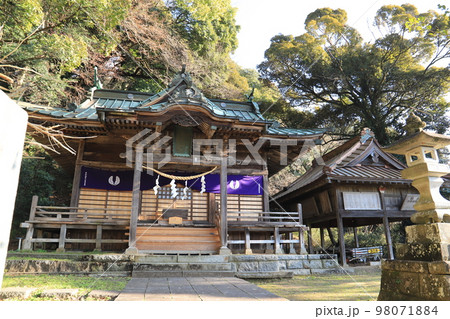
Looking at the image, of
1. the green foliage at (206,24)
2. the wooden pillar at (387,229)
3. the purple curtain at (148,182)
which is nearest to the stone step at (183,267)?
the purple curtain at (148,182)

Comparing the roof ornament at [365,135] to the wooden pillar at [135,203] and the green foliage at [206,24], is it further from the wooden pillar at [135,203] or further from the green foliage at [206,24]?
the green foliage at [206,24]

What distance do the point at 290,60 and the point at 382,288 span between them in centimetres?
2049

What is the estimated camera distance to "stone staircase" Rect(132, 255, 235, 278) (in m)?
6.78

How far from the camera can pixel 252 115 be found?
12750mm

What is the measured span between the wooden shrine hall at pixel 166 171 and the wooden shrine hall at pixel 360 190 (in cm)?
188

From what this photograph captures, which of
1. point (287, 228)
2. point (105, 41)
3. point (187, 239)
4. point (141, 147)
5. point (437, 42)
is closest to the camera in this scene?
point (141, 147)

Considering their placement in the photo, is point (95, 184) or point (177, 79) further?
point (95, 184)

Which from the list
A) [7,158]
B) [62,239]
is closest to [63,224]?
[62,239]

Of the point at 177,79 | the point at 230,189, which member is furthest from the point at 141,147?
the point at 230,189

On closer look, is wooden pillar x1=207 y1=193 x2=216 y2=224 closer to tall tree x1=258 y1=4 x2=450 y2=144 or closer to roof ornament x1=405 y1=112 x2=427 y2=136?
roof ornament x1=405 y1=112 x2=427 y2=136

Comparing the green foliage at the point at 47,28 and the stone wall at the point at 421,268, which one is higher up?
the green foliage at the point at 47,28

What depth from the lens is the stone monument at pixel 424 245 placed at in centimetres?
336

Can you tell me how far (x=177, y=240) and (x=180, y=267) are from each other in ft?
→ 7.45

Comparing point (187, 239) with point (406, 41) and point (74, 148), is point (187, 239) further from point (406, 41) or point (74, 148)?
point (406, 41)
